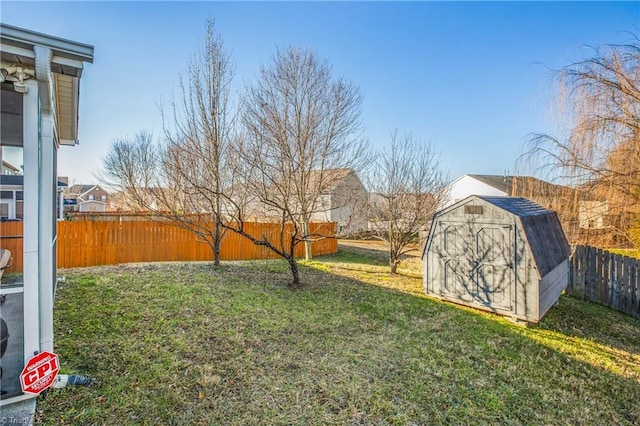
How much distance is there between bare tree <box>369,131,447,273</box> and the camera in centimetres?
966

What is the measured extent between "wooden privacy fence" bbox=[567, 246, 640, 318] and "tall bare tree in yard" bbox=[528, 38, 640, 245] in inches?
58.7

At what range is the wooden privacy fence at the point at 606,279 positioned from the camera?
23.7 feet

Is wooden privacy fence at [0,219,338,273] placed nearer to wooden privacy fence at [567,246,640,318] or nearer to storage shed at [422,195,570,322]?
storage shed at [422,195,570,322]

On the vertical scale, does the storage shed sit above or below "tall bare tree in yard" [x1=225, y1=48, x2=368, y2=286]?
below

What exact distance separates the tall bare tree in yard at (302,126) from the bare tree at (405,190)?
1.04 m

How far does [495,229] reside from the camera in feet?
20.7

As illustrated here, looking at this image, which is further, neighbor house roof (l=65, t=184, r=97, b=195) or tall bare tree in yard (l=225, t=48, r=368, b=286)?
neighbor house roof (l=65, t=184, r=97, b=195)

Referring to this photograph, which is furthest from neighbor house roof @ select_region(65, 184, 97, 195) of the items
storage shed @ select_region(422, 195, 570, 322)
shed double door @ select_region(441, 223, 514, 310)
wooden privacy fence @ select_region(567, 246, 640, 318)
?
wooden privacy fence @ select_region(567, 246, 640, 318)

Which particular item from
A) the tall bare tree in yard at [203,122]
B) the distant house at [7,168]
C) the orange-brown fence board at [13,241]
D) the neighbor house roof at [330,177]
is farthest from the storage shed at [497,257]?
the distant house at [7,168]

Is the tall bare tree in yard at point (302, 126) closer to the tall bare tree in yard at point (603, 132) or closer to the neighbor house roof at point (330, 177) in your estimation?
the neighbor house roof at point (330, 177)

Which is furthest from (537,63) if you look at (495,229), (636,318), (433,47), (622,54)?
(636,318)

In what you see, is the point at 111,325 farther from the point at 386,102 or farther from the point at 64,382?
the point at 386,102

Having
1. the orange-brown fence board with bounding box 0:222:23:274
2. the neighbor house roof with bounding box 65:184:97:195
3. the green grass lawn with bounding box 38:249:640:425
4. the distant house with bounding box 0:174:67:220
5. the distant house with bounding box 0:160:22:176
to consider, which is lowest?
the green grass lawn with bounding box 38:249:640:425

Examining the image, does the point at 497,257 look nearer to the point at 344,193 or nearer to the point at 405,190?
the point at 405,190
